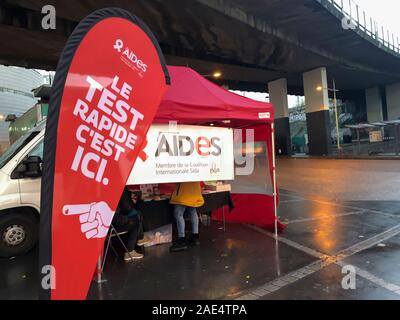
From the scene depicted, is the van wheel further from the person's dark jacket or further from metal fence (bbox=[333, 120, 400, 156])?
metal fence (bbox=[333, 120, 400, 156])

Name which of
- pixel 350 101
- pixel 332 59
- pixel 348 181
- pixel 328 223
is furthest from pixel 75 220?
pixel 350 101

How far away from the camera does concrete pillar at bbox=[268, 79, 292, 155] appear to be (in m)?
33.3

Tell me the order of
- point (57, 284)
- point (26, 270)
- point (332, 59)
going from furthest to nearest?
point (332, 59) < point (26, 270) < point (57, 284)

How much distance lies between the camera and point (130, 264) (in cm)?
507

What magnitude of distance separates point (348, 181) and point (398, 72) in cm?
3130

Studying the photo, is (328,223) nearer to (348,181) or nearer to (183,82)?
(183,82)

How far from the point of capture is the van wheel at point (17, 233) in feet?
17.9

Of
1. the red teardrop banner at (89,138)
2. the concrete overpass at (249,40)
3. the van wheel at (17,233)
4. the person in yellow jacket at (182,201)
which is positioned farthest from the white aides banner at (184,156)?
the concrete overpass at (249,40)

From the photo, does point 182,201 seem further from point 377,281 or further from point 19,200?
point 377,281

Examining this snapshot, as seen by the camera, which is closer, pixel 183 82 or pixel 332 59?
pixel 183 82

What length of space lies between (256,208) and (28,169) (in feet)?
14.4

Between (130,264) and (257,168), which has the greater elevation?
(257,168)
